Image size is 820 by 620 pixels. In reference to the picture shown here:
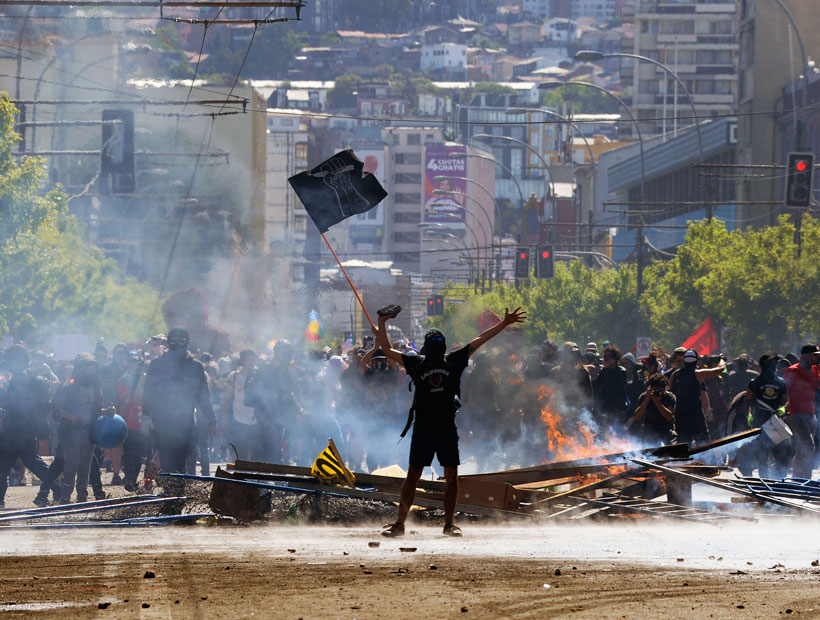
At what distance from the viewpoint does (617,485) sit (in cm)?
1255

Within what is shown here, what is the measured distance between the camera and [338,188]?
45.8 ft

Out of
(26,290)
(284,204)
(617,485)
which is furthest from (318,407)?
(284,204)

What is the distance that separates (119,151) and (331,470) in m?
16.7

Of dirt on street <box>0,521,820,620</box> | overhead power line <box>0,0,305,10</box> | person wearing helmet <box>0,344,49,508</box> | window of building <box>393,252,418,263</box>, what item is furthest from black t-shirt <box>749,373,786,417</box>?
window of building <box>393,252,418,263</box>

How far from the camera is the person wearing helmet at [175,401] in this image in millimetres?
14844

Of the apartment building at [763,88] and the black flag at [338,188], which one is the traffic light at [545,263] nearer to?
the apartment building at [763,88]

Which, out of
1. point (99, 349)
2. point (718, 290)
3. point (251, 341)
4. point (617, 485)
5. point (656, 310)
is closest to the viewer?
point (617, 485)

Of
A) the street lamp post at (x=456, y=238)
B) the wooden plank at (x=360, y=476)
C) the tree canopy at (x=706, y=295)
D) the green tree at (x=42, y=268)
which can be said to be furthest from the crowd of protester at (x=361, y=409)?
the street lamp post at (x=456, y=238)

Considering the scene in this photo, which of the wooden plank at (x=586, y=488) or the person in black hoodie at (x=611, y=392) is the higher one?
the person in black hoodie at (x=611, y=392)

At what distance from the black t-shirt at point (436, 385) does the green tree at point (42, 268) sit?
82.9 ft

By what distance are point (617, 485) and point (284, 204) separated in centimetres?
14179

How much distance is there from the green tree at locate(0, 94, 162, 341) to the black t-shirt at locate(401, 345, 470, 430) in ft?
82.9

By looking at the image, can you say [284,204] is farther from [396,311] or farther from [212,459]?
[396,311]

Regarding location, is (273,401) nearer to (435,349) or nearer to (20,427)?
(20,427)
